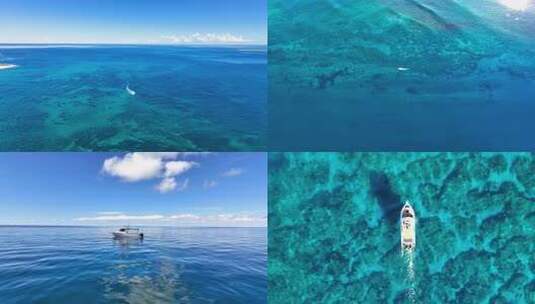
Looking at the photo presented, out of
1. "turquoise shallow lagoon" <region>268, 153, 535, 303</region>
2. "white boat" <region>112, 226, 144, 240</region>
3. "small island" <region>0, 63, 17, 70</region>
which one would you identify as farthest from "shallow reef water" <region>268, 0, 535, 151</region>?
"small island" <region>0, 63, 17, 70</region>

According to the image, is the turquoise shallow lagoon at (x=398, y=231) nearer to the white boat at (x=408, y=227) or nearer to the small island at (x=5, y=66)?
the white boat at (x=408, y=227)

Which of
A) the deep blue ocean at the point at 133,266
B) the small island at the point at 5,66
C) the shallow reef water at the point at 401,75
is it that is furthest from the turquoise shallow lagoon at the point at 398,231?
the small island at the point at 5,66

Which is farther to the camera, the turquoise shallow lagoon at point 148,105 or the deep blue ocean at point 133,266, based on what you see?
the turquoise shallow lagoon at point 148,105

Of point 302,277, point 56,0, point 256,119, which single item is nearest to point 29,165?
point 56,0

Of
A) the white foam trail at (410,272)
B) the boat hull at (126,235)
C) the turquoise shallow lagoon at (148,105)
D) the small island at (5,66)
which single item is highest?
the small island at (5,66)

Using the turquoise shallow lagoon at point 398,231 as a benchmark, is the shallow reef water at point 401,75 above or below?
above

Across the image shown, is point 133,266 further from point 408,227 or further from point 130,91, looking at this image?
point 408,227
